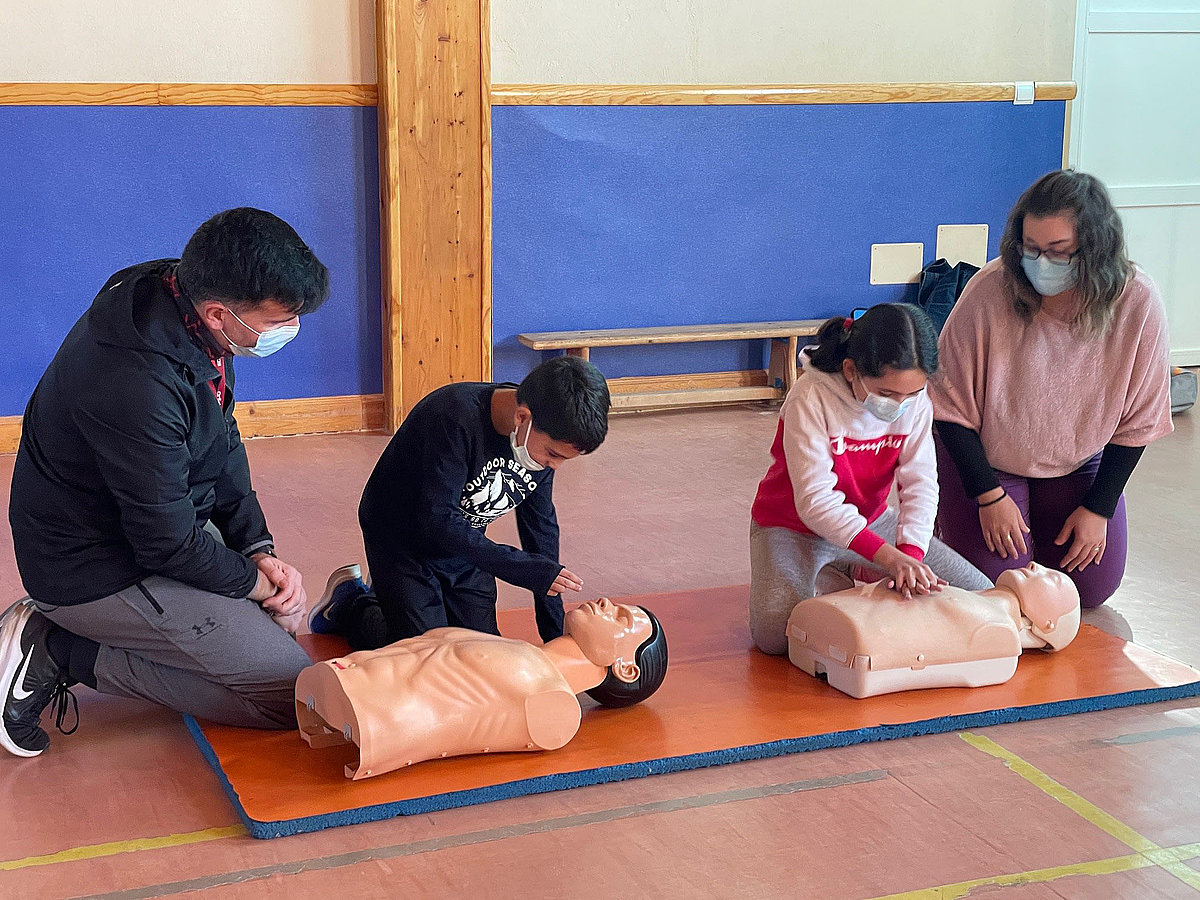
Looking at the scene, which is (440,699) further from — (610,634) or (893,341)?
(893,341)

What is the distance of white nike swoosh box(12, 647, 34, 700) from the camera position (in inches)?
93.0

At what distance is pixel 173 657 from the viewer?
7.99 feet

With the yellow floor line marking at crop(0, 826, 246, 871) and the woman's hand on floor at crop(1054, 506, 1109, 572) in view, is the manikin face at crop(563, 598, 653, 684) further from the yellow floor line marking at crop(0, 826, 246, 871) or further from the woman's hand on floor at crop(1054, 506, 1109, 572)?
the woman's hand on floor at crop(1054, 506, 1109, 572)

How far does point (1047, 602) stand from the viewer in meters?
2.78

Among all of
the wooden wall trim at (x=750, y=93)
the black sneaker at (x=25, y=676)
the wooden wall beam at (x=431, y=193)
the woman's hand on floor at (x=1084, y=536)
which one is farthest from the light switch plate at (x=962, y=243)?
the black sneaker at (x=25, y=676)

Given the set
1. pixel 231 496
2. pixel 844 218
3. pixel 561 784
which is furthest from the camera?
pixel 844 218

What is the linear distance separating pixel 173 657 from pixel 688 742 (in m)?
0.95

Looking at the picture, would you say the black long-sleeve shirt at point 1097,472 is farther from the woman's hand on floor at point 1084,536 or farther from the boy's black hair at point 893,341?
the boy's black hair at point 893,341

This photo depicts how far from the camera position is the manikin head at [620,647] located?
246 cm

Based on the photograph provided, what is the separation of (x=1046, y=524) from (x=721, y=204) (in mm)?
2702

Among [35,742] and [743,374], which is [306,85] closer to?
[743,374]

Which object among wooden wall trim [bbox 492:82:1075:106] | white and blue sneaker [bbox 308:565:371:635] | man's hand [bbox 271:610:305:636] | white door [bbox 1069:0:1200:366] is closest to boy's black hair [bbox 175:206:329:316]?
man's hand [bbox 271:610:305:636]

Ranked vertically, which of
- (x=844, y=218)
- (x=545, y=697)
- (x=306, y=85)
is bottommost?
(x=545, y=697)

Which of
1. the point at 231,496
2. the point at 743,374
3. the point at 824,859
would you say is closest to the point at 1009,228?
the point at 824,859
